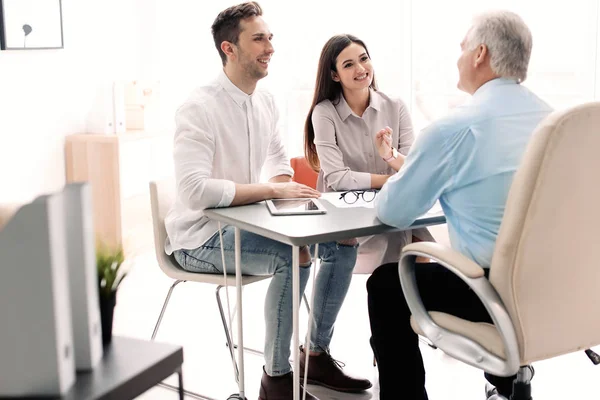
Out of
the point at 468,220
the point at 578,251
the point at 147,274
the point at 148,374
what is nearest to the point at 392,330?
the point at 468,220

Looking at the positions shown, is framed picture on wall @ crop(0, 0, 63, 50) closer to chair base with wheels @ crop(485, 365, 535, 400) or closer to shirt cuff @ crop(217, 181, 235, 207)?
shirt cuff @ crop(217, 181, 235, 207)

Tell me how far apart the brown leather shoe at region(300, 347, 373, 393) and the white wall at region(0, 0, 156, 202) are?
183 centimetres

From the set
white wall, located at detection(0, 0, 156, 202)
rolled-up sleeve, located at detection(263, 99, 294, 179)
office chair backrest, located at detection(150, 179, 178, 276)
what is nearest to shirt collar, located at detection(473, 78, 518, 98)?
rolled-up sleeve, located at detection(263, 99, 294, 179)

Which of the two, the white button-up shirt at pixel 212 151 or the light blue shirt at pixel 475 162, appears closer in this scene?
the light blue shirt at pixel 475 162

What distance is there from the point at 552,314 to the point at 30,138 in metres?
3.13

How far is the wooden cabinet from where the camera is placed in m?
4.41

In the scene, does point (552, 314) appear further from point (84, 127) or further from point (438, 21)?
point (84, 127)

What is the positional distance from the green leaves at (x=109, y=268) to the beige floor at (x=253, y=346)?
91 cm

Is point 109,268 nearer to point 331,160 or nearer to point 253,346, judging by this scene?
point 331,160

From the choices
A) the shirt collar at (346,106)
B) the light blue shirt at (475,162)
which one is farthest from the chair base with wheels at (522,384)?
the shirt collar at (346,106)

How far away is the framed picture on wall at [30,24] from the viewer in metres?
3.89

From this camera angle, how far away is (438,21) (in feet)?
15.3

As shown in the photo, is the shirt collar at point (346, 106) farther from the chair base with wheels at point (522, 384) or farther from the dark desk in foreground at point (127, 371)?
the dark desk in foreground at point (127, 371)

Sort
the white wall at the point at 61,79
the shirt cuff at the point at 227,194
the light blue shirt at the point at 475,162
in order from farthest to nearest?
1. the white wall at the point at 61,79
2. the shirt cuff at the point at 227,194
3. the light blue shirt at the point at 475,162
